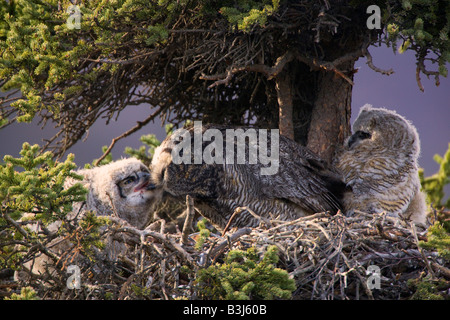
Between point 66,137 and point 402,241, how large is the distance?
2.55 m

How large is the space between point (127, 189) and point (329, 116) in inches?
58.8

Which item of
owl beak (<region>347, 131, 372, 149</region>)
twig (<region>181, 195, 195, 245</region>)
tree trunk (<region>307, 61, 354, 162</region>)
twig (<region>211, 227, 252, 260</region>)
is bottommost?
twig (<region>211, 227, 252, 260</region>)

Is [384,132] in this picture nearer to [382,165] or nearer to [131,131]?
Result: [382,165]

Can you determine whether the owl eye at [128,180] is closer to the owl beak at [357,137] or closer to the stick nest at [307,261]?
the stick nest at [307,261]

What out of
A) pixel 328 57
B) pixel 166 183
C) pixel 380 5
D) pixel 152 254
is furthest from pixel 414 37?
pixel 152 254

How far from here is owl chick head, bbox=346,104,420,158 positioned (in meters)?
3.47

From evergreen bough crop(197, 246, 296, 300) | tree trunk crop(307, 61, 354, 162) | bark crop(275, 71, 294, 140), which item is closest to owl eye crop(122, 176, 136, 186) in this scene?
bark crop(275, 71, 294, 140)

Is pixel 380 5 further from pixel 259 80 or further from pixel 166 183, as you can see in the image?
pixel 166 183

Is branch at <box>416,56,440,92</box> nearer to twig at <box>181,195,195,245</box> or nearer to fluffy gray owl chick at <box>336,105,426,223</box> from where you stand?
fluffy gray owl chick at <box>336,105,426,223</box>

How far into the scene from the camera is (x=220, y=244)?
2312mm

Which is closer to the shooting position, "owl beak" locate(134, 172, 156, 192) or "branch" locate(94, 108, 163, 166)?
"owl beak" locate(134, 172, 156, 192)

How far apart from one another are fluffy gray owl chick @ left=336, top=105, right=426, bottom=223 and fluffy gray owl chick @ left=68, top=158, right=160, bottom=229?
1.27 metres

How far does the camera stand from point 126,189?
11.3 ft

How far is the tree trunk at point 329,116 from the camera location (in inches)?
146
